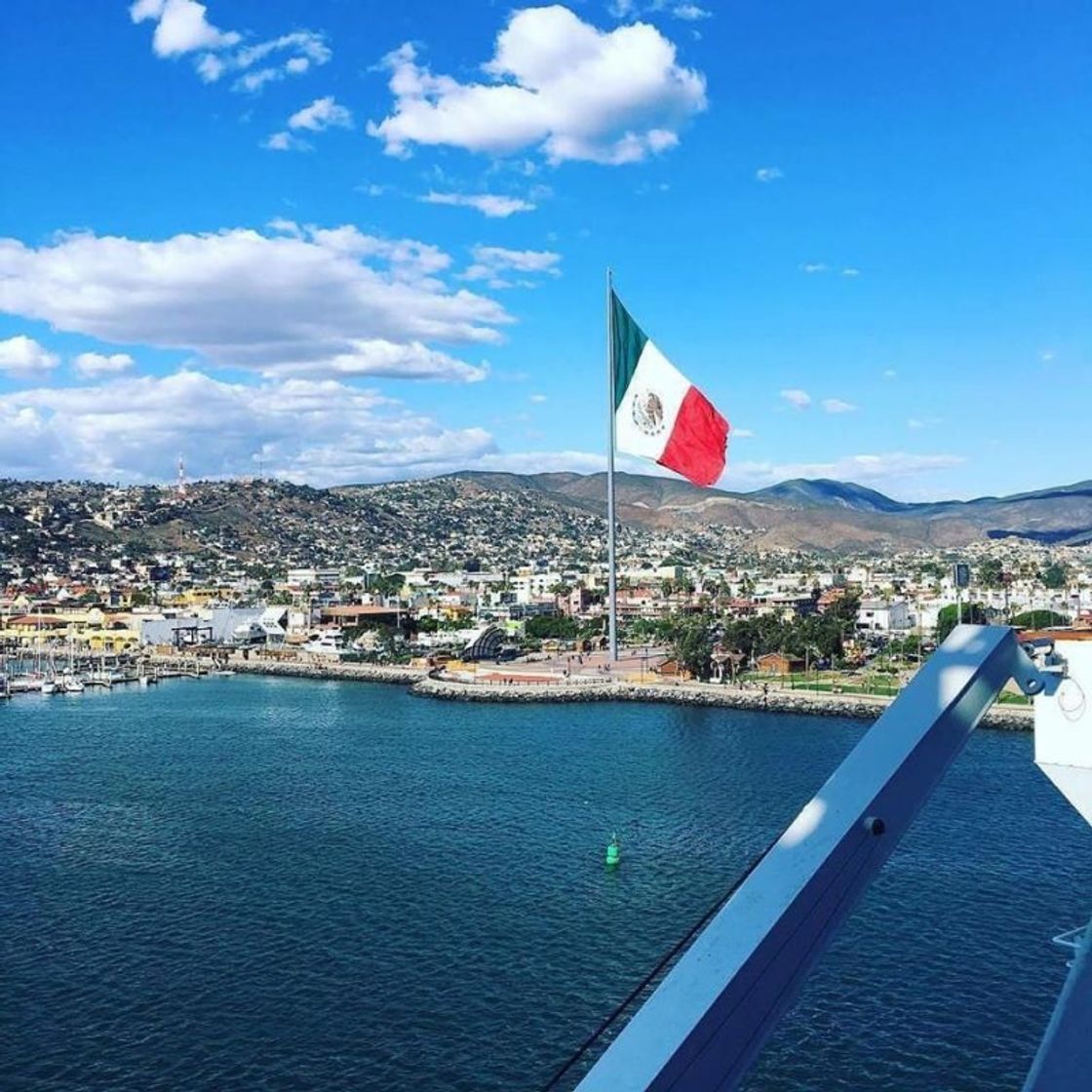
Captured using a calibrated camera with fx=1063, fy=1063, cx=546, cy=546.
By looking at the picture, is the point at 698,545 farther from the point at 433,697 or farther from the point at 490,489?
the point at 433,697

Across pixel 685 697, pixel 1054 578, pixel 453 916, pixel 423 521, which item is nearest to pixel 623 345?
pixel 453 916

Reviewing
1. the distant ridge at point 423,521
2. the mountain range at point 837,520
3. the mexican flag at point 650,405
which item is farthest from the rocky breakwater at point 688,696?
the mountain range at point 837,520

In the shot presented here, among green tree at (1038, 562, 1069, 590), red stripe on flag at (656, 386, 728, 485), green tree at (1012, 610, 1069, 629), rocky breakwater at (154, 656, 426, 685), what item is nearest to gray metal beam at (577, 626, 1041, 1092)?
red stripe on flag at (656, 386, 728, 485)

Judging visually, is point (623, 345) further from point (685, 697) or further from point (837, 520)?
point (837, 520)

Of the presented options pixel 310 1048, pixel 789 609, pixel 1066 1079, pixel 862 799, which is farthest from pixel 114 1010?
pixel 789 609

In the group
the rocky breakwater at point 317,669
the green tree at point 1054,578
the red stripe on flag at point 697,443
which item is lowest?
the rocky breakwater at point 317,669

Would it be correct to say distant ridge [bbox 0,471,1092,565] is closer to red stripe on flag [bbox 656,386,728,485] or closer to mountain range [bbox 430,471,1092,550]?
mountain range [bbox 430,471,1092,550]

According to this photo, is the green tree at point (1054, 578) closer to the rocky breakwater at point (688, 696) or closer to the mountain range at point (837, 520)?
the rocky breakwater at point (688, 696)
